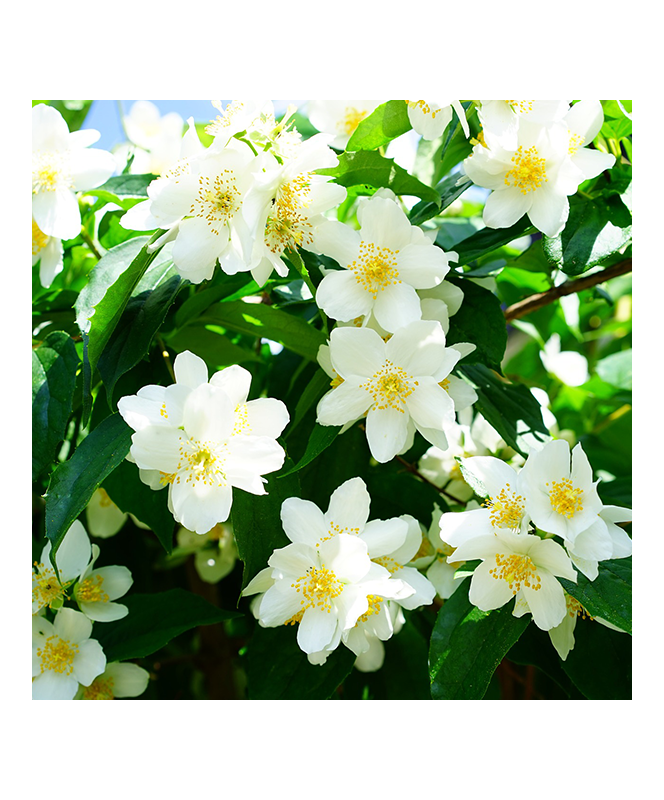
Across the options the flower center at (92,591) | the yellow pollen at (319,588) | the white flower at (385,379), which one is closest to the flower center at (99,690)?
the flower center at (92,591)

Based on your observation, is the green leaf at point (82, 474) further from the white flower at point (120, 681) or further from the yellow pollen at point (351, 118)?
the yellow pollen at point (351, 118)

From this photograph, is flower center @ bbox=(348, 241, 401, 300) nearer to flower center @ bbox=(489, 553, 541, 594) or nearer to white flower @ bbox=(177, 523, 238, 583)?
flower center @ bbox=(489, 553, 541, 594)

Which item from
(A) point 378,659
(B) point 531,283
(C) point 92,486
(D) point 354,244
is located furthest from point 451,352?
(B) point 531,283

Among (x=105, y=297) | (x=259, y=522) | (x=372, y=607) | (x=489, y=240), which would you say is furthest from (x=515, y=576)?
(x=105, y=297)

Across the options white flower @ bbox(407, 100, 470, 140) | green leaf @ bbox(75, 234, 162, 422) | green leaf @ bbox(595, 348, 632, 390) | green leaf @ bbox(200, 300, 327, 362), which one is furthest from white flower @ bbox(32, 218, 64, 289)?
green leaf @ bbox(595, 348, 632, 390)

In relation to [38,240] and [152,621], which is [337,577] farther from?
[38,240]

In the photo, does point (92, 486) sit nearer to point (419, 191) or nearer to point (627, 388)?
point (419, 191)
